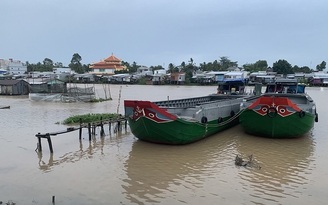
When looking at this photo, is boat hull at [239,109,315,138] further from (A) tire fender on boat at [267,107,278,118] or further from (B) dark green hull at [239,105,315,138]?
(A) tire fender on boat at [267,107,278,118]

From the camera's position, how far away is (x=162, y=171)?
7918 millimetres

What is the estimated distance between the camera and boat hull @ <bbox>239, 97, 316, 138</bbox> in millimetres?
10305

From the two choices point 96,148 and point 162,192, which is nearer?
point 162,192

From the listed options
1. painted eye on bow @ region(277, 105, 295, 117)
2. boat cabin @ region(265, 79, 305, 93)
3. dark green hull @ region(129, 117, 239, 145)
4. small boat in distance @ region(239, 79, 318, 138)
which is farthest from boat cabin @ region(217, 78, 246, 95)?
dark green hull @ region(129, 117, 239, 145)

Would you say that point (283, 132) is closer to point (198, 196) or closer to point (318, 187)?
point (318, 187)

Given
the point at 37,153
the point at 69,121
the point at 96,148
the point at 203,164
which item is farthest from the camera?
the point at 69,121

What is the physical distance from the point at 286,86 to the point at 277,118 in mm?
6592

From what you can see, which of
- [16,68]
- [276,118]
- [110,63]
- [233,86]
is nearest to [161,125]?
[276,118]

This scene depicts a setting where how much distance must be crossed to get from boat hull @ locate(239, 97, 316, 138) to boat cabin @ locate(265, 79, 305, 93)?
4800 millimetres

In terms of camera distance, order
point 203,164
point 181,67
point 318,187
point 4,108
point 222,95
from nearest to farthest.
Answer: point 318,187 < point 203,164 < point 222,95 < point 4,108 < point 181,67

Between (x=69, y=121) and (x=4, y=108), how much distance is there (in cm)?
1015

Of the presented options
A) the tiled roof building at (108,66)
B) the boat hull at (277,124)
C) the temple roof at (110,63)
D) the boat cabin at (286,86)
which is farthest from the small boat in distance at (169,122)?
the temple roof at (110,63)

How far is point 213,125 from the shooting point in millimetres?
11625

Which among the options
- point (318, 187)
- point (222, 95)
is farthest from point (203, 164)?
point (222, 95)
